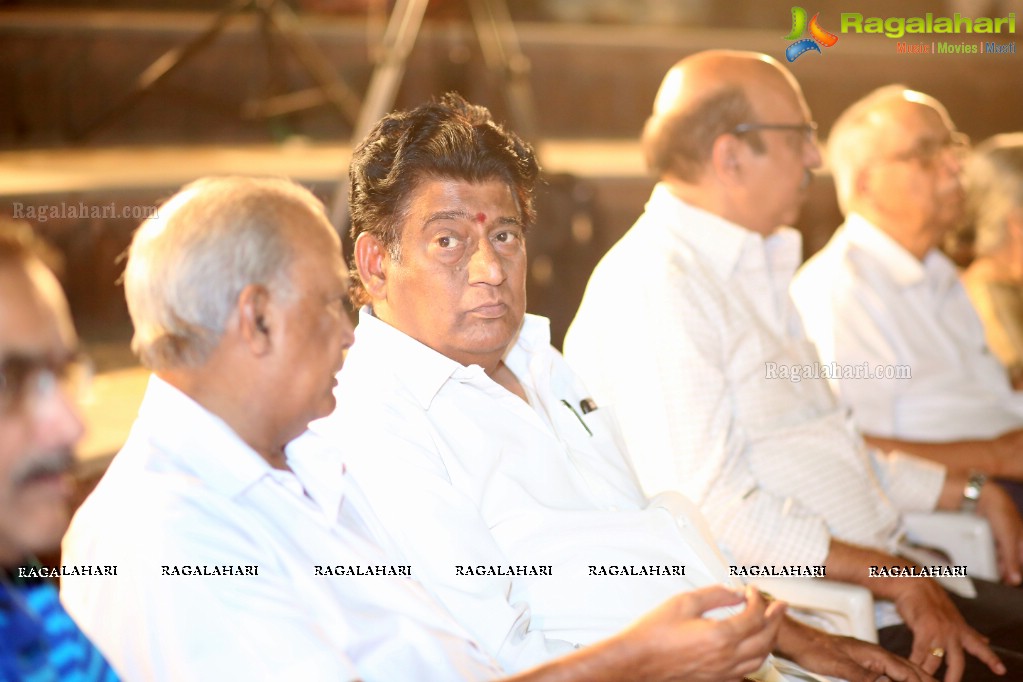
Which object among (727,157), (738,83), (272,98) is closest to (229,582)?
(727,157)

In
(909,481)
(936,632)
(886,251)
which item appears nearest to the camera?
(936,632)

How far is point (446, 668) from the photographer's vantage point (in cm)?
121

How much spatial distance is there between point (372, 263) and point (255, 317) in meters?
0.37

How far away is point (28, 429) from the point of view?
0.82 meters

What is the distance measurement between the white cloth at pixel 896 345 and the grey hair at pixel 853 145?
12 centimetres

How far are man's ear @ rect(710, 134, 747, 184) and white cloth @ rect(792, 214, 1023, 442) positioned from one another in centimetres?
50

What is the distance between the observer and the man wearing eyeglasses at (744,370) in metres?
1.83

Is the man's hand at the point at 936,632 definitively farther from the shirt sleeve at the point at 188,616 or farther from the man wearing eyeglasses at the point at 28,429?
the man wearing eyeglasses at the point at 28,429

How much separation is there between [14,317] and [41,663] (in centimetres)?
30

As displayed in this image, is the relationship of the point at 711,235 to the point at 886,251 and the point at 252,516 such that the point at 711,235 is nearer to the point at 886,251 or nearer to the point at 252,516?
the point at 886,251

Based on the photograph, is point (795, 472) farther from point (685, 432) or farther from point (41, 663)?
point (41, 663)

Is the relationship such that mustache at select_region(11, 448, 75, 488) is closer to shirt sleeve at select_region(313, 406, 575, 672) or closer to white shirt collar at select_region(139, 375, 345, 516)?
white shirt collar at select_region(139, 375, 345, 516)

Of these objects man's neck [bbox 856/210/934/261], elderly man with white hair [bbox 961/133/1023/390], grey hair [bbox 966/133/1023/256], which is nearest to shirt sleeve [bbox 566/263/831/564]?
man's neck [bbox 856/210/934/261]

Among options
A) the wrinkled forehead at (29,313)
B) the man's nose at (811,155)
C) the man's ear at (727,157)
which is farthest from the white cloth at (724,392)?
the wrinkled forehead at (29,313)
